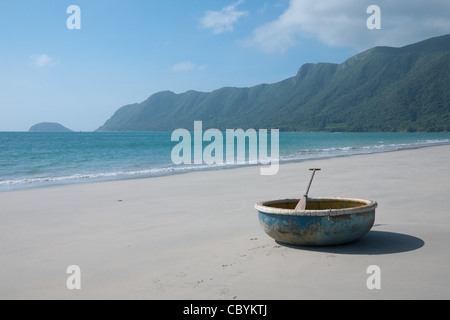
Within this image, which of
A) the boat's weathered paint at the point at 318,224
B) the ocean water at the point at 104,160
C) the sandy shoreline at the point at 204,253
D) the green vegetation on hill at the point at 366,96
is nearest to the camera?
the sandy shoreline at the point at 204,253

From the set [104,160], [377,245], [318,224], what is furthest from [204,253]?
[104,160]

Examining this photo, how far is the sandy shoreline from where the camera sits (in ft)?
12.7

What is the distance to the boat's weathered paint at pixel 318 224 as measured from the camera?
15.7ft

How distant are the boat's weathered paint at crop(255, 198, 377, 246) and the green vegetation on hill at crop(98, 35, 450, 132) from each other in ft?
328

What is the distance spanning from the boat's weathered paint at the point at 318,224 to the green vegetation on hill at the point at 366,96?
100 metres

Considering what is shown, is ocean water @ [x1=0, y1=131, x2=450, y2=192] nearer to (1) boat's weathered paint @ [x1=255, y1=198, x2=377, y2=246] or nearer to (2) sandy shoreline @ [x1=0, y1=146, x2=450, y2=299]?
(2) sandy shoreline @ [x1=0, y1=146, x2=450, y2=299]

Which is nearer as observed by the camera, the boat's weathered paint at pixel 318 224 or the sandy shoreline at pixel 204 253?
the sandy shoreline at pixel 204 253

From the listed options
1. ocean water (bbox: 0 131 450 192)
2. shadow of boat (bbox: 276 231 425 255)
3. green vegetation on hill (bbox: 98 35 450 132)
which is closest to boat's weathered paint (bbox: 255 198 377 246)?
shadow of boat (bbox: 276 231 425 255)

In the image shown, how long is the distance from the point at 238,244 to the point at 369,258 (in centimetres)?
166

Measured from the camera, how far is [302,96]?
15362 centimetres

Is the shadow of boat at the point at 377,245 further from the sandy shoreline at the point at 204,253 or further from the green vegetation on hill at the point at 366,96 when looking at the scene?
the green vegetation on hill at the point at 366,96

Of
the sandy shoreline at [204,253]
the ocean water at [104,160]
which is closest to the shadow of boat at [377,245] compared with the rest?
the sandy shoreline at [204,253]

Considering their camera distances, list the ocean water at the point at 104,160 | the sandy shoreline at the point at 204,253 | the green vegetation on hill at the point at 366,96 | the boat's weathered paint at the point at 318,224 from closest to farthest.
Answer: the sandy shoreline at the point at 204,253
the boat's weathered paint at the point at 318,224
the ocean water at the point at 104,160
the green vegetation on hill at the point at 366,96

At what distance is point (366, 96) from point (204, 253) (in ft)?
400
